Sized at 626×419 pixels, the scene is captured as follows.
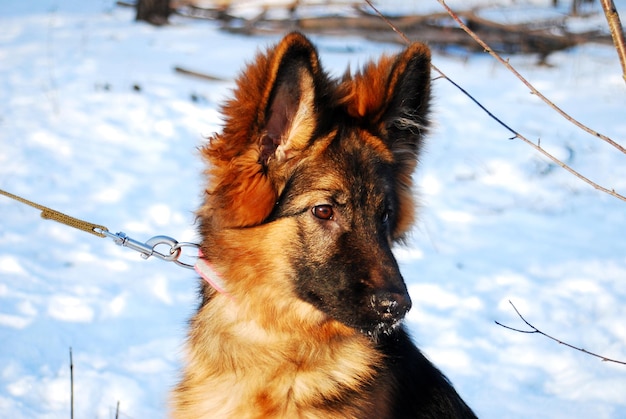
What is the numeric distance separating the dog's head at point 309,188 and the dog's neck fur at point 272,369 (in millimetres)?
175

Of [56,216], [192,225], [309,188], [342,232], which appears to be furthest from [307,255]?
[56,216]

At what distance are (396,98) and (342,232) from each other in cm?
82

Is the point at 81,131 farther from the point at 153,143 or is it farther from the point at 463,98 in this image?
the point at 463,98

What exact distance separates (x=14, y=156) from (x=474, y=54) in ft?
29.4

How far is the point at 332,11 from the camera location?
15.0 metres

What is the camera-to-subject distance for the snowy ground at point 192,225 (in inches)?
208

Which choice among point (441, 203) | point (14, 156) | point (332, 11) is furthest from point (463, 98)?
point (14, 156)

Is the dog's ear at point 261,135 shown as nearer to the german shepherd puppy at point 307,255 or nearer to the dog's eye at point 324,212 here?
the german shepherd puppy at point 307,255

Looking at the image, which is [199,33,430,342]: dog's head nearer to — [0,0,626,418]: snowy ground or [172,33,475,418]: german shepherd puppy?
[172,33,475,418]: german shepherd puppy

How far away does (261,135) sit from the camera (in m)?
3.42

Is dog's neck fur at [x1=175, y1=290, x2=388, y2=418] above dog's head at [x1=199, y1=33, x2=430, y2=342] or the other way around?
the other way around

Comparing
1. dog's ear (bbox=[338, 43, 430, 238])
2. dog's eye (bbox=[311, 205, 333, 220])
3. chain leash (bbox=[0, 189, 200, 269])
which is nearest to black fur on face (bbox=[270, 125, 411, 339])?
dog's eye (bbox=[311, 205, 333, 220])

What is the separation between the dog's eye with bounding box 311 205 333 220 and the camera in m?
3.45

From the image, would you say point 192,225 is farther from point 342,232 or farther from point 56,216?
point 342,232
